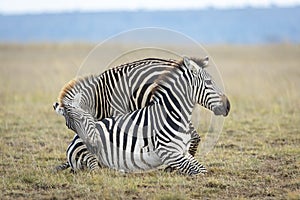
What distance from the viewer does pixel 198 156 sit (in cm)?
930

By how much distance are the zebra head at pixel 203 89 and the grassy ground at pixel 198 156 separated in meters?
0.96

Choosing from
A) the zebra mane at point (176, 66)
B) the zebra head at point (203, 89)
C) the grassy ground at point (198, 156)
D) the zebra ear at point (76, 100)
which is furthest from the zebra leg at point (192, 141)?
the zebra ear at point (76, 100)

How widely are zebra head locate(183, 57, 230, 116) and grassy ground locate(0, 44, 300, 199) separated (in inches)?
38.0

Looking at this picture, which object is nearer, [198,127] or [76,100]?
[76,100]

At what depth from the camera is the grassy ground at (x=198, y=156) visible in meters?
7.31

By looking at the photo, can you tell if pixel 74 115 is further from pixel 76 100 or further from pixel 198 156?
pixel 198 156

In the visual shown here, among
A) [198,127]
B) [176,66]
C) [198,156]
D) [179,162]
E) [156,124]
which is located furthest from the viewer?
[198,127]

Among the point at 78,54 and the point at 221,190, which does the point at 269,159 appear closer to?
the point at 221,190

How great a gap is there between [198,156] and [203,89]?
1581 millimetres

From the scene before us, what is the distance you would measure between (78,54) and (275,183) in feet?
92.6

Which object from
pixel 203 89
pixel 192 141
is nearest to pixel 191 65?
pixel 203 89

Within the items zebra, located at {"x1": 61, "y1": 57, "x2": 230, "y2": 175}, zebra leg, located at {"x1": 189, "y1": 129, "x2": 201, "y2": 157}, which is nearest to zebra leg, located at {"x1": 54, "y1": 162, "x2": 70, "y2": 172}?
zebra, located at {"x1": 61, "y1": 57, "x2": 230, "y2": 175}

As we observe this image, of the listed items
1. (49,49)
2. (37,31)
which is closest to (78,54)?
(49,49)

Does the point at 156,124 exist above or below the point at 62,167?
above
